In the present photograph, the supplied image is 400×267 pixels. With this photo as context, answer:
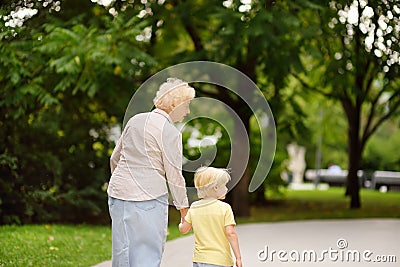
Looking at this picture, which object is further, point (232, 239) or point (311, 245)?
point (311, 245)

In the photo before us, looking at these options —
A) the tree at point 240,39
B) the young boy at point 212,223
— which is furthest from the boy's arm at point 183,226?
the tree at point 240,39

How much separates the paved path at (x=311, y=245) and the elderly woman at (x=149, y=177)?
301 cm

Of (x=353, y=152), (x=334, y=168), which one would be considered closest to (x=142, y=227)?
(x=353, y=152)

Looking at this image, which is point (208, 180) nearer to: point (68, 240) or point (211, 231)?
point (211, 231)

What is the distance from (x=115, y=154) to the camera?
545cm

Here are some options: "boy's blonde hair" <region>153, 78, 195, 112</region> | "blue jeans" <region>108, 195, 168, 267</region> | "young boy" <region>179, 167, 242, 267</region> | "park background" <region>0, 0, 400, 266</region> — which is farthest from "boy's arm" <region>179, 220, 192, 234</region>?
"park background" <region>0, 0, 400, 266</region>

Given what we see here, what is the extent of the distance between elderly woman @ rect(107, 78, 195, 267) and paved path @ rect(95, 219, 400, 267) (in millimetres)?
3014

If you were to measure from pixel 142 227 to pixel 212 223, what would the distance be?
2.04ft

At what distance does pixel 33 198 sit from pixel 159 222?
303 inches

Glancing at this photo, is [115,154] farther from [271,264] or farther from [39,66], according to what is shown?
[39,66]

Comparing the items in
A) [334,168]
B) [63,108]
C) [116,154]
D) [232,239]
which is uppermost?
[63,108]

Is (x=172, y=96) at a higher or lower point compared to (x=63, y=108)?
lower

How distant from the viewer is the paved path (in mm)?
8938

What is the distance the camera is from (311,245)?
10.5 metres
